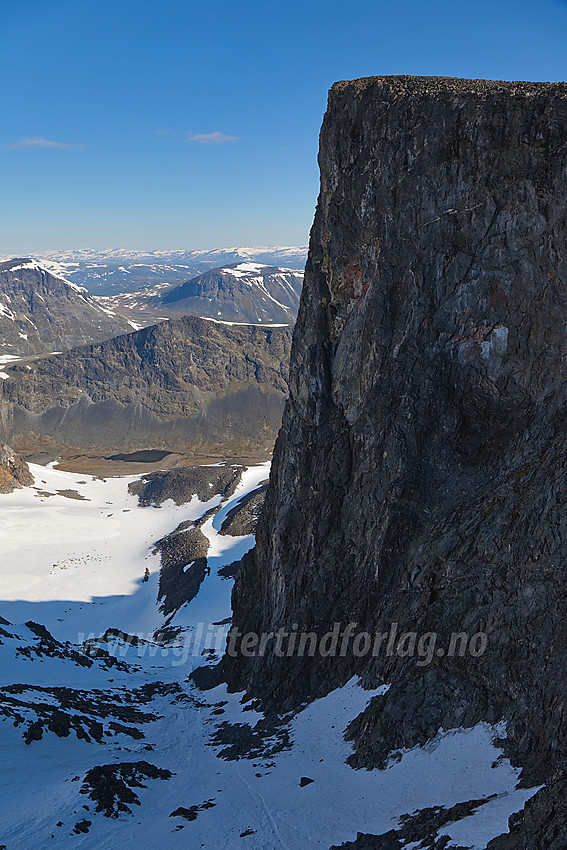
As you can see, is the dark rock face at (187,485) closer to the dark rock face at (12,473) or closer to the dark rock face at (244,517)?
the dark rock face at (244,517)

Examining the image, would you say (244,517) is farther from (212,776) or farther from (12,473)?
(12,473)

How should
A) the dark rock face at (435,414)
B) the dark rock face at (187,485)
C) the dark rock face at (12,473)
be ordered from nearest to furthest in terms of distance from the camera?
the dark rock face at (435,414)
the dark rock face at (187,485)
the dark rock face at (12,473)

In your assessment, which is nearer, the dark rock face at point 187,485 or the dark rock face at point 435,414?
the dark rock face at point 435,414

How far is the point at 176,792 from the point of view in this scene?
2527 centimetres

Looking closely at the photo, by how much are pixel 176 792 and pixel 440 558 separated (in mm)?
16964

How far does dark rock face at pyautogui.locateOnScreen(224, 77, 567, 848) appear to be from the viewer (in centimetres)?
2139

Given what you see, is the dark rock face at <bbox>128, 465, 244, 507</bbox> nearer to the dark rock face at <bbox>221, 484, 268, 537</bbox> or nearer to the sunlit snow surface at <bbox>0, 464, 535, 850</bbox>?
the dark rock face at <bbox>221, 484, 268, 537</bbox>

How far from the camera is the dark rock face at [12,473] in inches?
4957

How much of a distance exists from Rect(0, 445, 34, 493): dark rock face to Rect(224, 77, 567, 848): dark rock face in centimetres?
10775

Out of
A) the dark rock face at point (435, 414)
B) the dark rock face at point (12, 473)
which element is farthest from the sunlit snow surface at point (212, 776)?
the dark rock face at point (12, 473)

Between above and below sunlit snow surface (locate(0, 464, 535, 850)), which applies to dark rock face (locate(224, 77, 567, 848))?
above

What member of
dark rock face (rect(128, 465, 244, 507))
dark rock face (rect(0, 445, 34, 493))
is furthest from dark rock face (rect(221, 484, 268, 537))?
dark rock face (rect(0, 445, 34, 493))

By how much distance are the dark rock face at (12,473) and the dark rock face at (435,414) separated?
10775cm

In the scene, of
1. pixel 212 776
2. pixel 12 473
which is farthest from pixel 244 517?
pixel 12 473
